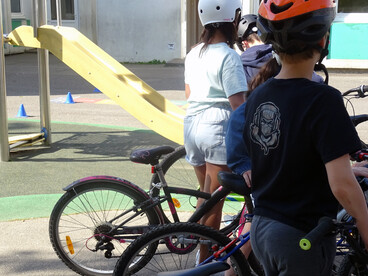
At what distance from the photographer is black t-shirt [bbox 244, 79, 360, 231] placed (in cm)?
212

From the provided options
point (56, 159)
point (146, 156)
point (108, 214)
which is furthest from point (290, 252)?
point (56, 159)

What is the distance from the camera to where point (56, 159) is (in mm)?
7516

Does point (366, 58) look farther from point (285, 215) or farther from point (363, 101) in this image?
point (285, 215)

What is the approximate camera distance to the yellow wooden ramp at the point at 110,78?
6.61 meters

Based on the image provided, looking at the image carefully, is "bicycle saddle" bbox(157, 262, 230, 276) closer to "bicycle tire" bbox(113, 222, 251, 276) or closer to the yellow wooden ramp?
"bicycle tire" bbox(113, 222, 251, 276)

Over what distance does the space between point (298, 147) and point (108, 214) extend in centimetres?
241

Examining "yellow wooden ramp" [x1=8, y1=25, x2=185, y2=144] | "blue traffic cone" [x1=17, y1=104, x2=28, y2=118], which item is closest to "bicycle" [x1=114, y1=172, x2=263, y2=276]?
"yellow wooden ramp" [x1=8, y1=25, x2=185, y2=144]

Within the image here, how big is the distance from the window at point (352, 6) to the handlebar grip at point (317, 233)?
1562 centimetres

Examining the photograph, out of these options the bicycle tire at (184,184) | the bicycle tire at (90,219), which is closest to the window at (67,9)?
the bicycle tire at (184,184)

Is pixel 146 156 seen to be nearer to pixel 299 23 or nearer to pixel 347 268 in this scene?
pixel 347 268

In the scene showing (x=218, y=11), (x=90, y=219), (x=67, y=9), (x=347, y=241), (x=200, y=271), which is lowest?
(x=90, y=219)

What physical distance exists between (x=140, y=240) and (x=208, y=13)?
1.52 m

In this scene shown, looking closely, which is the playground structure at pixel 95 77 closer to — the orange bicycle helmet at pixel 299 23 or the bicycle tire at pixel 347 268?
the bicycle tire at pixel 347 268

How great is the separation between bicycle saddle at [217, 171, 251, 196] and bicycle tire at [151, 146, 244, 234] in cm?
121
